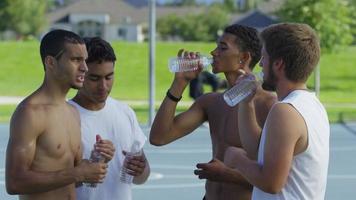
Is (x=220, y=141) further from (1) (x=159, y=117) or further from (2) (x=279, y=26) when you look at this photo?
(2) (x=279, y=26)

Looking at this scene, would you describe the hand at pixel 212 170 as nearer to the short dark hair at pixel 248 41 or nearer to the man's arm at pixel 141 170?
the man's arm at pixel 141 170

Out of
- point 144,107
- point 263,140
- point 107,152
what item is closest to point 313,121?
point 263,140

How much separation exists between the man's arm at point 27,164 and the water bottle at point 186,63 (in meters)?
1.05

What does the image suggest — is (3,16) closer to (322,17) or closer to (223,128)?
(322,17)

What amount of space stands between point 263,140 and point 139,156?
1253 mm

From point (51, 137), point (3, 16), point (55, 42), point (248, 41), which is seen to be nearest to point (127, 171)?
point (51, 137)

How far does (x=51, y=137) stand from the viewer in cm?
469

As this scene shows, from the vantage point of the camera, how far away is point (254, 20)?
7531cm

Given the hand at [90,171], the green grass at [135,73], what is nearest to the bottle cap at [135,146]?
the hand at [90,171]

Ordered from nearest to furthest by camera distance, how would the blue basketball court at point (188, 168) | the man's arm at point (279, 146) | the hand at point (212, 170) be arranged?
the man's arm at point (279, 146)
the hand at point (212, 170)
the blue basketball court at point (188, 168)

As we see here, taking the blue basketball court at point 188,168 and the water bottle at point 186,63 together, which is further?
the blue basketball court at point 188,168

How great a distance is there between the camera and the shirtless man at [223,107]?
5316 millimetres

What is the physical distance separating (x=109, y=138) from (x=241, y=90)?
111cm

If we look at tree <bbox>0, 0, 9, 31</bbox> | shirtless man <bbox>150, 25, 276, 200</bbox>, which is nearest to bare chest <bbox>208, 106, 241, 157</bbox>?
shirtless man <bbox>150, 25, 276, 200</bbox>
